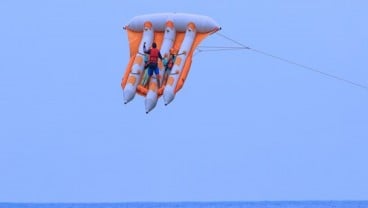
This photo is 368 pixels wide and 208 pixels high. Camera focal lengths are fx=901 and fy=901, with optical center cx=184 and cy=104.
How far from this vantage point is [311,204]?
13430 millimetres

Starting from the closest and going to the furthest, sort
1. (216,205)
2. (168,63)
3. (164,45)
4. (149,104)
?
(149,104)
(168,63)
(164,45)
(216,205)

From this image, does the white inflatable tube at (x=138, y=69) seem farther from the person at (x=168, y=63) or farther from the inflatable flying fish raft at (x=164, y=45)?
the person at (x=168, y=63)

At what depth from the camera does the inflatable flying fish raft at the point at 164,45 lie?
32.3 feet

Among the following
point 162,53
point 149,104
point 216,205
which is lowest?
point 216,205

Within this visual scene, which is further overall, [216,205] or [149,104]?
[216,205]

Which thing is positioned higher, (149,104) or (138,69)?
(138,69)

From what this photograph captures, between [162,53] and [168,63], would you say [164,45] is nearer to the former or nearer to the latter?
[162,53]

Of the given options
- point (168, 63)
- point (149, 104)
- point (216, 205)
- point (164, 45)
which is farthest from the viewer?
point (216, 205)

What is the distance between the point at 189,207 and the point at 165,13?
13.2ft

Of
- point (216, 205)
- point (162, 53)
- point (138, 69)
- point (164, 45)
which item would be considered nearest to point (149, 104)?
point (138, 69)

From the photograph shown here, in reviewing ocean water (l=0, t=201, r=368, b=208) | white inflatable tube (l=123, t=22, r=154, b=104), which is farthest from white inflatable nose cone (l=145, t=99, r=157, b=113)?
ocean water (l=0, t=201, r=368, b=208)

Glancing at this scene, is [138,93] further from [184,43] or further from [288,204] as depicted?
[288,204]

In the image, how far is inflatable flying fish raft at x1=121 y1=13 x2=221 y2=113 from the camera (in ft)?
32.3

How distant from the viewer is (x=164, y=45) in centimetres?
1016
